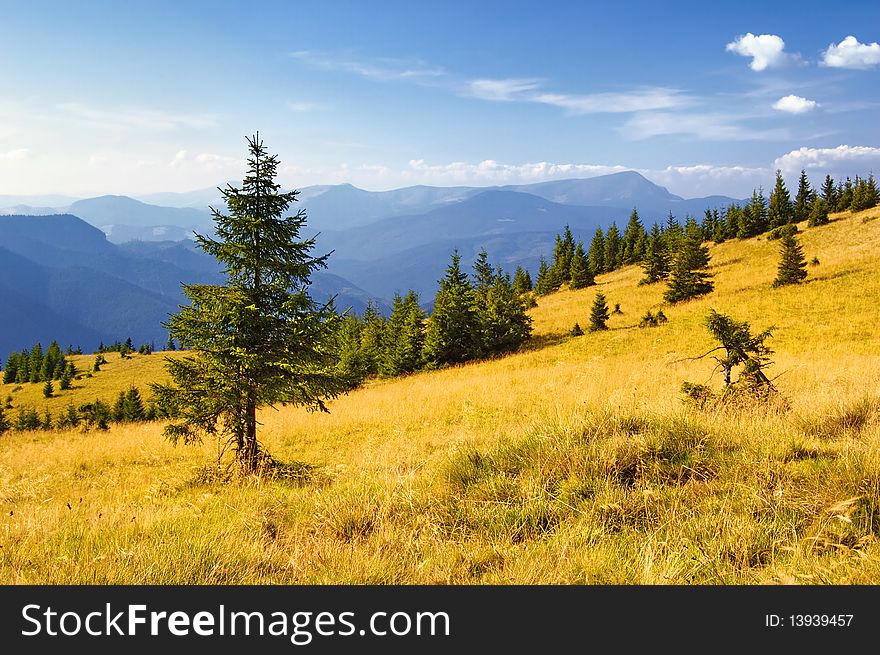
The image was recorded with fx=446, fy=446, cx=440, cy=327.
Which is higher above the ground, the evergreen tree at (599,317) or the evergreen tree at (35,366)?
the evergreen tree at (599,317)

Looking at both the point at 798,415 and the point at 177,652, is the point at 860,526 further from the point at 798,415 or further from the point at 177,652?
the point at 177,652

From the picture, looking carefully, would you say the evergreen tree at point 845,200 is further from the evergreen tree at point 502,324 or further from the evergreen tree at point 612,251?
the evergreen tree at point 502,324

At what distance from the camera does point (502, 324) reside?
33281 millimetres

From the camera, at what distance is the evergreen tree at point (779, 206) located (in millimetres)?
62625

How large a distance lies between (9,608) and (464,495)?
10.2 ft

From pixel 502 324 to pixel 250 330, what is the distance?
25.8 metres

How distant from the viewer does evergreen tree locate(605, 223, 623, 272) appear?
79125 millimetres

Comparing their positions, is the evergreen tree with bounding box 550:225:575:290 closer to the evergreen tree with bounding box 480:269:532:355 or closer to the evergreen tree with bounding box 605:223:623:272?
the evergreen tree with bounding box 605:223:623:272

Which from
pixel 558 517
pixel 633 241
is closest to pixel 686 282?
pixel 558 517

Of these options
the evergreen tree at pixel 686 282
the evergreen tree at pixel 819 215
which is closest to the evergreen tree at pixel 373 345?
the evergreen tree at pixel 686 282

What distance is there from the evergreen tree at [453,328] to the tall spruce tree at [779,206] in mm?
56052

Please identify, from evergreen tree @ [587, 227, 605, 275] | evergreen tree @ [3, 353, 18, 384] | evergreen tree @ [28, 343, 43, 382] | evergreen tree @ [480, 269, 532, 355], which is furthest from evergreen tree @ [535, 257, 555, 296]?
evergreen tree @ [3, 353, 18, 384]

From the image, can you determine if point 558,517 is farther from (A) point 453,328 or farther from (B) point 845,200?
(B) point 845,200

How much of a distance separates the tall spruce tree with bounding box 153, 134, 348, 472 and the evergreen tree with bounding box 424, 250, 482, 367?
73.4ft
